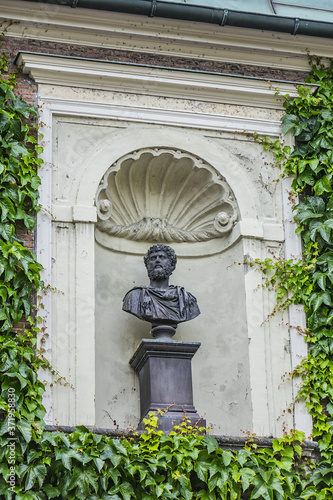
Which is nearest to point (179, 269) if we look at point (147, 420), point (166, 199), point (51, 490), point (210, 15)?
point (166, 199)

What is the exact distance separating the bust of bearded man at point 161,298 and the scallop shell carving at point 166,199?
55cm

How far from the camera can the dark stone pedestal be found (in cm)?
1298

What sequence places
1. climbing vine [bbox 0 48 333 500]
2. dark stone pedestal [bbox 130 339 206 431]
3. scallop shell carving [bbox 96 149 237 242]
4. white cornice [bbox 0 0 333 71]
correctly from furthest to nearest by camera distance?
1. scallop shell carving [bbox 96 149 237 242]
2. white cornice [bbox 0 0 333 71]
3. dark stone pedestal [bbox 130 339 206 431]
4. climbing vine [bbox 0 48 333 500]

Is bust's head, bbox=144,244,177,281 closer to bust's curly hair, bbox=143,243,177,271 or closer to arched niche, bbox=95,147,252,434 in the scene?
bust's curly hair, bbox=143,243,177,271

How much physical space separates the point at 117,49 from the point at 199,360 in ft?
10.7

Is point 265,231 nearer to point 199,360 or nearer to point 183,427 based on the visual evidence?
point 199,360

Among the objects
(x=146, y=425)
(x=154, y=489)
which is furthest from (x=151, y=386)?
(x=154, y=489)

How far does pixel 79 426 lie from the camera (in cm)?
1219

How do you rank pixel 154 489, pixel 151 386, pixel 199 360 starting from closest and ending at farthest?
pixel 154 489, pixel 151 386, pixel 199 360

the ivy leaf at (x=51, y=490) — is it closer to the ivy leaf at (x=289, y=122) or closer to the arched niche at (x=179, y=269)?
the arched niche at (x=179, y=269)

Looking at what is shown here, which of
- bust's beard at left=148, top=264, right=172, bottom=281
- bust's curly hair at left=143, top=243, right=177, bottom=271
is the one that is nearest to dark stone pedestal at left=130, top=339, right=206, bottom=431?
bust's beard at left=148, top=264, right=172, bottom=281

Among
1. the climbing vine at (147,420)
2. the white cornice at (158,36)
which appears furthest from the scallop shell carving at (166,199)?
the white cornice at (158,36)

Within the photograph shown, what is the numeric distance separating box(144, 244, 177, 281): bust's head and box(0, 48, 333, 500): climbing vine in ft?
3.07

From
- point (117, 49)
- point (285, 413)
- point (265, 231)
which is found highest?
point (117, 49)
